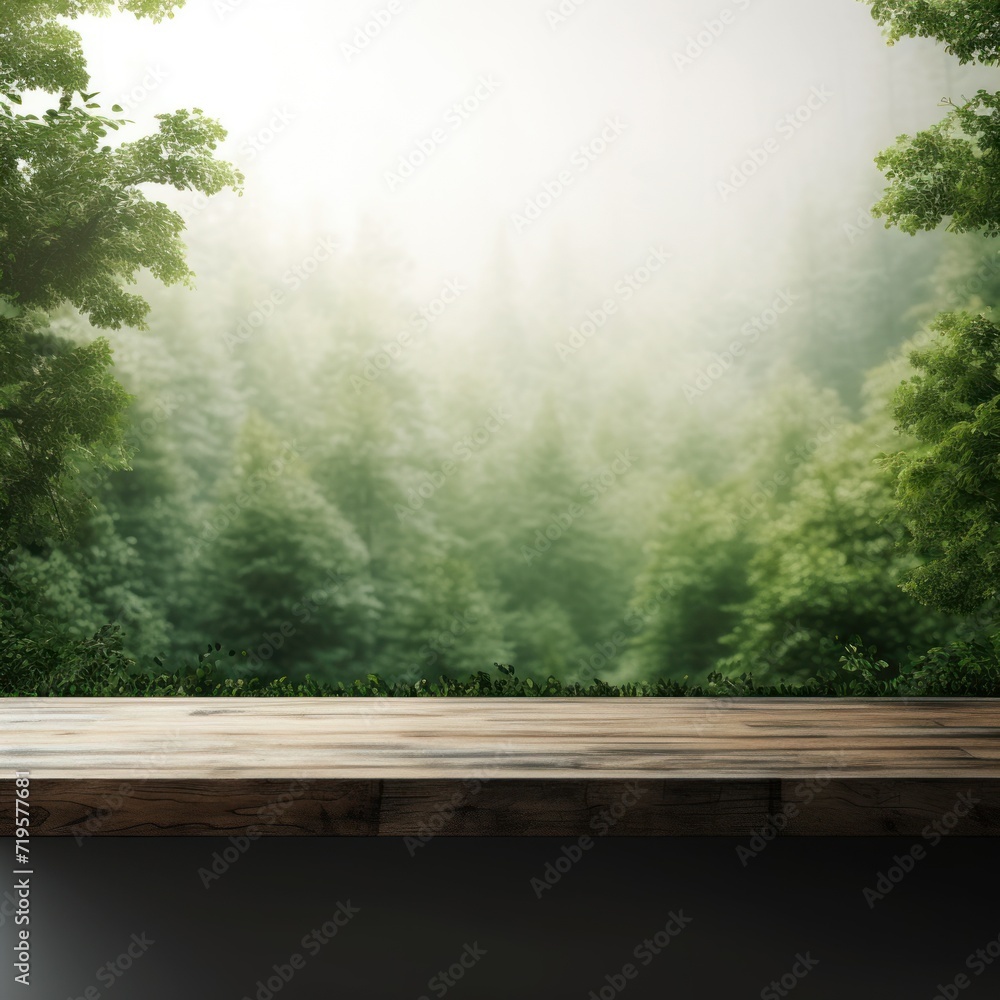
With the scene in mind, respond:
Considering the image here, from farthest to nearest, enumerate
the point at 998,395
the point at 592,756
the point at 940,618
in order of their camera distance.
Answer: the point at 940,618, the point at 998,395, the point at 592,756

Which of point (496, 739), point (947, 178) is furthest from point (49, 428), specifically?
point (947, 178)

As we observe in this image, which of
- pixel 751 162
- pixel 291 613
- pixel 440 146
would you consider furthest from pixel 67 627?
pixel 751 162

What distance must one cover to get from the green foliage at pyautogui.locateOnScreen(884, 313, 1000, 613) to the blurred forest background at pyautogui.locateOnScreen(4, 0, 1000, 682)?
61 centimetres

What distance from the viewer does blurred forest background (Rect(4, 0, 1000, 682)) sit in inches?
197

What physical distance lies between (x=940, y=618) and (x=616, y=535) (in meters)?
1.62

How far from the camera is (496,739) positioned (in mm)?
2240

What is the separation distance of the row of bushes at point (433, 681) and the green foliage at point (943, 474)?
46 centimetres

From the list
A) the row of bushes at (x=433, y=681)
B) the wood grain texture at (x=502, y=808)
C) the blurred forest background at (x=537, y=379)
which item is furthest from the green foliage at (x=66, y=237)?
the wood grain texture at (x=502, y=808)

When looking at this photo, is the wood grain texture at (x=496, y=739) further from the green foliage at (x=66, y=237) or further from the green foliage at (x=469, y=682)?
the green foliage at (x=66, y=237)

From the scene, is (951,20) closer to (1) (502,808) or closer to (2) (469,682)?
(2) (469,682)

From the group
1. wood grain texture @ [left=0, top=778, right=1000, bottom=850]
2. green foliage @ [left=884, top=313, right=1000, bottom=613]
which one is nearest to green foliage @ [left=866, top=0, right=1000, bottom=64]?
green foliage @ [left=884, top=313, right=1000, bottom=613]

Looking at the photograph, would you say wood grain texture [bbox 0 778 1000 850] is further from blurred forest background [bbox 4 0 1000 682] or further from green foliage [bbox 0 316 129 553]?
green foliage [bbox 0 316 129 553]

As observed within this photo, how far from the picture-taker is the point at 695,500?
507 centimetres

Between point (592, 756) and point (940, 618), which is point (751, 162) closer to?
point (940, 618)
